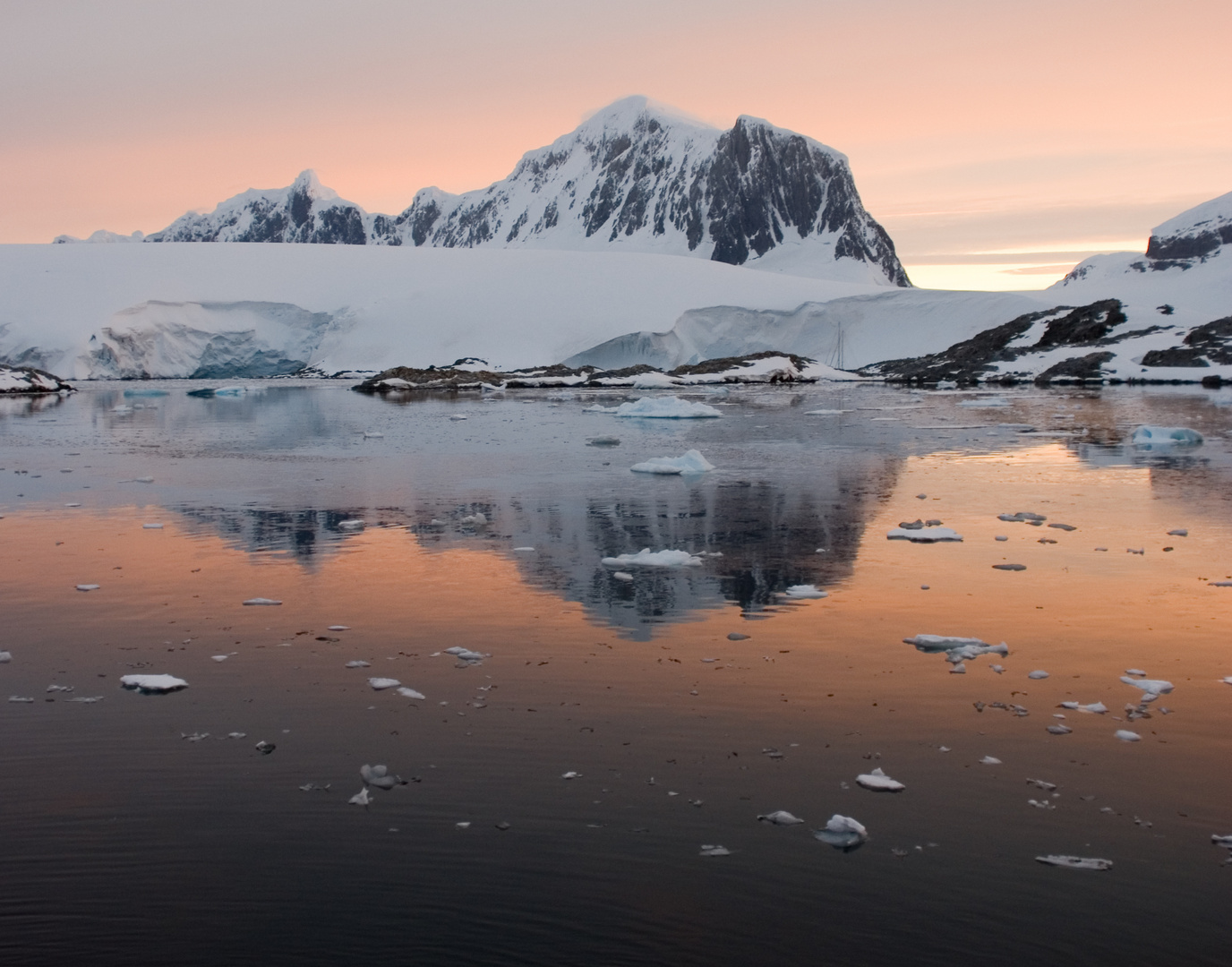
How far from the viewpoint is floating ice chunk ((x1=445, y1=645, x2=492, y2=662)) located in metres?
5.77

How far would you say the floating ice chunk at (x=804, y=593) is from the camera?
718 centimetres

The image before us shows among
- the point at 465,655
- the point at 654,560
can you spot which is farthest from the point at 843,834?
the point at 654,560

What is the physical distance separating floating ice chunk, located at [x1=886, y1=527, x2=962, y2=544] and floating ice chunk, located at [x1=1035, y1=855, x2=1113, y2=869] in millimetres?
5530

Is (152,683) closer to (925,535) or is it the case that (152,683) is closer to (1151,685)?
(1151,685)

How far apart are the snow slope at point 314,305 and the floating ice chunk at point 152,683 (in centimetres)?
4788

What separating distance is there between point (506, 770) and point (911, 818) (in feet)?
4.86

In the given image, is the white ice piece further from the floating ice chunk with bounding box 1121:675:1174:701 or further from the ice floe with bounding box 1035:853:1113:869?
the floating ice chunk with bounding box 1121:675:1174:701

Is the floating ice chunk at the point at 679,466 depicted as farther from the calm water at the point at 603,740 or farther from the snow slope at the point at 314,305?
the snow slope at the point at 314,305

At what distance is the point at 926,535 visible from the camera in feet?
30.1

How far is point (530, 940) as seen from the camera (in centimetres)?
317

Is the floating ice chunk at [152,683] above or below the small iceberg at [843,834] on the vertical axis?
above

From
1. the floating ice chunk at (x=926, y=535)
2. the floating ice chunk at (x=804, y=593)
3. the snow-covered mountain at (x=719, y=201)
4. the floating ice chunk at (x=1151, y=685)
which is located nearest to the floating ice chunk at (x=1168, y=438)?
the floating ice chunk at (x=926, y=535)

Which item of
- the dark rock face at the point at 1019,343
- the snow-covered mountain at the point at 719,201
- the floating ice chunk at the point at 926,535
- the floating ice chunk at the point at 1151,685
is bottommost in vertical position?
the floating ice chunk at the point at 1151,685

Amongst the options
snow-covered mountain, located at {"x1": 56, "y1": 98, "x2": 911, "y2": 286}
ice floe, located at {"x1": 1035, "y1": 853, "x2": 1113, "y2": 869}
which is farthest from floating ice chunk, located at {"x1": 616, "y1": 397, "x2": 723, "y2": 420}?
snow-covered mountain, located at {"x1": 56, "y1": 98, "x2": 911, "y2": 286}
